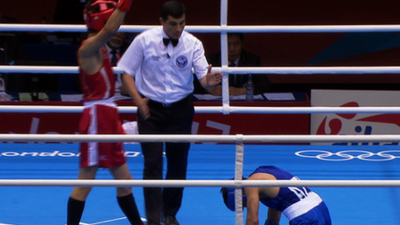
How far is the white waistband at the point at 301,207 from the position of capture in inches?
121

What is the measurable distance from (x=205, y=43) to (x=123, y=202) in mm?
4784

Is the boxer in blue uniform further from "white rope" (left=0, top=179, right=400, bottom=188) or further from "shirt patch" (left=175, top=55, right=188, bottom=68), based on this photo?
"shirt patch" (left=175, top=55, right=188, bottom=68)

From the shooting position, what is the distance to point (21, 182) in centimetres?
241

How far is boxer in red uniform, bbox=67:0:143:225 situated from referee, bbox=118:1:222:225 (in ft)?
1.05

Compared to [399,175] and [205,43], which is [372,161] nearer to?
[399,175]

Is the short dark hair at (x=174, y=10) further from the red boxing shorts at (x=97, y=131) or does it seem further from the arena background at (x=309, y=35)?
the arena background at (x=309, y=35)

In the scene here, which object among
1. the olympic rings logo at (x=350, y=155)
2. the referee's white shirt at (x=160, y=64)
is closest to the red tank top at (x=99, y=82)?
the referee's white shirt at (x=160, y=64)

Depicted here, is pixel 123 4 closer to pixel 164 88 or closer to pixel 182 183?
pixel 164 88

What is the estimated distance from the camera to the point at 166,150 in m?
3.26

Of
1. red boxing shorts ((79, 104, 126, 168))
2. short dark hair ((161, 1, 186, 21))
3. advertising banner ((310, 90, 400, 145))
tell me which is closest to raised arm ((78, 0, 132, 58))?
red boxing shorts ((79, 104, 126, 168))

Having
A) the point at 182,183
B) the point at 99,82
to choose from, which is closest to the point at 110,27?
the point at 99,82

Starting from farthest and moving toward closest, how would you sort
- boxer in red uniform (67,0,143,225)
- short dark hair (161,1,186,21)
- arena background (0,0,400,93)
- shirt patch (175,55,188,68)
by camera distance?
1. arena background (0,0,400,93)
2. shirt patch (175,55,188,68)
3. short dark hair (161,1,186,21)
4. boxer in red uniform (67,0,143,225)

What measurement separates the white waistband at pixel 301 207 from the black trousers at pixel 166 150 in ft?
2.19

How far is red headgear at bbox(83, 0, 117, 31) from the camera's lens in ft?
8.64
